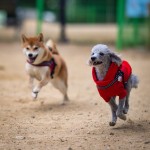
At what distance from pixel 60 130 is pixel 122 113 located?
2.69ft

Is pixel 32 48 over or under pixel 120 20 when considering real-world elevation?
over

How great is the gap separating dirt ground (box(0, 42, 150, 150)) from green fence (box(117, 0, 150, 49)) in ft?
14.3

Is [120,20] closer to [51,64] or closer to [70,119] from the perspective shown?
[51,64]

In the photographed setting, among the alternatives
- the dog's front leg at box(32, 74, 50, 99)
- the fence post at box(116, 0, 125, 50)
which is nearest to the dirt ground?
the dog's front leg at box(32, 74, 50, 99)

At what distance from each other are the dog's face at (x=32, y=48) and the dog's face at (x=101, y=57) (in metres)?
1.82

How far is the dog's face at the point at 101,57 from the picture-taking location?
6602 mm

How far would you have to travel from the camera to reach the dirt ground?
6.25m

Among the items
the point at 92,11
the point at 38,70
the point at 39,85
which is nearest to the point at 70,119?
the point at 39,85

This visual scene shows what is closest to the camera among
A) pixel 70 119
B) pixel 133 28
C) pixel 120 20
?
pixel 70 119

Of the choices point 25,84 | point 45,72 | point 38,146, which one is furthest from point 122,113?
point 25,84

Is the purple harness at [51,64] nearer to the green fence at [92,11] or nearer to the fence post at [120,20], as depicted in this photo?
the fence post at [120,20]

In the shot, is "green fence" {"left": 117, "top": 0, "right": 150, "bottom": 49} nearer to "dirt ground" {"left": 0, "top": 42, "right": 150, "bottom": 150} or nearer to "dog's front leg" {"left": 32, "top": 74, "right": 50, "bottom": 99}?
"dirt ground" {"left": 0, "top": 42, "right": 150, "bottom": 150}

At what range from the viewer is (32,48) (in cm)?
829

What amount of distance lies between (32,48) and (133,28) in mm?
9488
